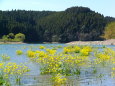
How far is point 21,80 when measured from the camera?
20453 millimetres

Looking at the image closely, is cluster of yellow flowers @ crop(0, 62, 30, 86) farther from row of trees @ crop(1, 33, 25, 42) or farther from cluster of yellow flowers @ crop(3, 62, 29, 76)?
row of trees @ crop(1, 33, 25, 42)

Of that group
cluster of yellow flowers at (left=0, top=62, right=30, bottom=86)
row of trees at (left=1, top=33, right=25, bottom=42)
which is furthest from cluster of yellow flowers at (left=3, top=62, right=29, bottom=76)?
row of trees at (left=1, top=33, right=25, bottom=42)

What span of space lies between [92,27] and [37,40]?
41.1 m

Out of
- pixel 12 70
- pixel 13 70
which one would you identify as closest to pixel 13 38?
pixel 13 70

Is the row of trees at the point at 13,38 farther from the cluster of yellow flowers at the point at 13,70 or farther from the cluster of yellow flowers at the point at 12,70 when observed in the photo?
the cluster of yellow flowers at the point at 13,70

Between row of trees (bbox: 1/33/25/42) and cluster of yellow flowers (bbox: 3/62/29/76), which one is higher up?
cluster of yellow flowers (bbox: 3/62/29/76)

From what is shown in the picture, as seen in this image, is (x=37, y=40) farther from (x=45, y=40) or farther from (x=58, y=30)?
(x=58, y=30)

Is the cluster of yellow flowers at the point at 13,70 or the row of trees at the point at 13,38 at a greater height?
the cluster of yellow flowers at the point at 13,70

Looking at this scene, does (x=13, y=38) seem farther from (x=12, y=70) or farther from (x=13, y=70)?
(x=12, y=70)

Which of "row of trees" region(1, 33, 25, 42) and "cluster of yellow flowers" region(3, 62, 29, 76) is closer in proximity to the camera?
"cluster of yellow flowers" region(3, 62, 29, 76)

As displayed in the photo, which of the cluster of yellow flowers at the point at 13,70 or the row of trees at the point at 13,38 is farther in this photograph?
the row of trees at the point at 13,38

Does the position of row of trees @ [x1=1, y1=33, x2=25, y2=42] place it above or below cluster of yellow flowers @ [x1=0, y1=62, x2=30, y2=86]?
below

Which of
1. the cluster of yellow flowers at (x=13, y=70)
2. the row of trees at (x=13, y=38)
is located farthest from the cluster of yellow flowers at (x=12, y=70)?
the row of trees at (x=13, y=38)

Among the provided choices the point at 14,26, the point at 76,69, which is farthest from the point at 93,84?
the point at 14,26
